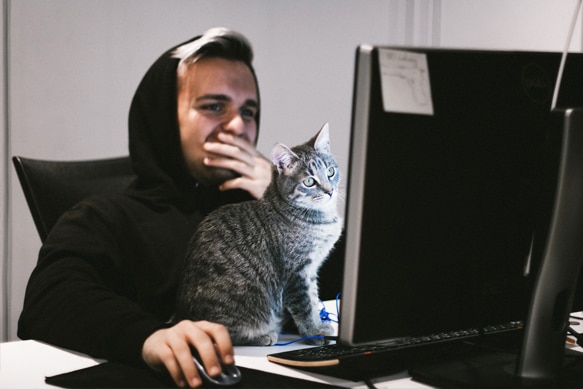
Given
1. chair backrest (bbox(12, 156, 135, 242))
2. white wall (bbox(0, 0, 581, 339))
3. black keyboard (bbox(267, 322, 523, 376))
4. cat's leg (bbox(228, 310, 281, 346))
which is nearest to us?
black keyboard (bbox(267, 322, 523, 376))

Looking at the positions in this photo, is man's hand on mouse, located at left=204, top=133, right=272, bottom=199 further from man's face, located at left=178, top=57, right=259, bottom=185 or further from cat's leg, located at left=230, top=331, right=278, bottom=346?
cat's leg, located at left=230, top=331, right=278, bottom=346

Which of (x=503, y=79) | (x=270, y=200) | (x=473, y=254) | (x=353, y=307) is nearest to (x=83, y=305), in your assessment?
(x=270, y=200)

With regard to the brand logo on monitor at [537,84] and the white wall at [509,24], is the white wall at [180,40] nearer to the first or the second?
the white wall at [509,24]

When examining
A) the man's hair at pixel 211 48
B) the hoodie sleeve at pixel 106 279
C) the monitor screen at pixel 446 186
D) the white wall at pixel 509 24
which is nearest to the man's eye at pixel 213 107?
the man's hair at pixel 211 48

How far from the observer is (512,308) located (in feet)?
2.80

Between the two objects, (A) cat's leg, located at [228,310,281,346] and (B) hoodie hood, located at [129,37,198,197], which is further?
(B) hoodie hood, located at [129,37,198,197]

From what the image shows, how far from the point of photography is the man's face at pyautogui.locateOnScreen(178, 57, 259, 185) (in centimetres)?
143

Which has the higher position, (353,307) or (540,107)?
(540,107)

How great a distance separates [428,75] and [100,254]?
0.82 meters

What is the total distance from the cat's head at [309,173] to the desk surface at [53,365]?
0.25 meters

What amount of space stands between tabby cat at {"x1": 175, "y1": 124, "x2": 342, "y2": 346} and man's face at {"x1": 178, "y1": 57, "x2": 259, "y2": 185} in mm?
439

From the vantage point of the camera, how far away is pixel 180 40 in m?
2.79

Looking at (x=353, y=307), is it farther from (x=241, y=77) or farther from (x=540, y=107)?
(x=241, y=77)

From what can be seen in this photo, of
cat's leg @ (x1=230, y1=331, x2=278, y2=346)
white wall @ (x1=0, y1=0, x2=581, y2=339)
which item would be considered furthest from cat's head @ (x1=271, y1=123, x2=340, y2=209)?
white wall @ (x1=0, y1=0, x2=581, y2=339)
